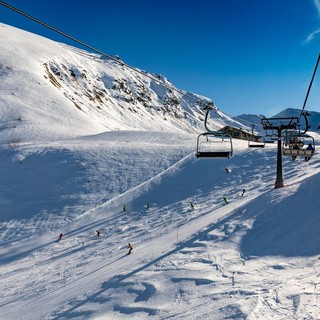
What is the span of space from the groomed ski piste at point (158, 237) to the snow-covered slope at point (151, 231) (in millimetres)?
55

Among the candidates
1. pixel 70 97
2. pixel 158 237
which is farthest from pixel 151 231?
pixel 70 97

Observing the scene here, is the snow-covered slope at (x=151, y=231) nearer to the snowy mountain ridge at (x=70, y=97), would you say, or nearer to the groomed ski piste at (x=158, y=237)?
the groomed ski piste at (x=158, y=237)

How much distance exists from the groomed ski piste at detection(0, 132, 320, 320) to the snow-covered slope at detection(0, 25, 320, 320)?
0.06 m

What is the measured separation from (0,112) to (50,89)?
652 inches

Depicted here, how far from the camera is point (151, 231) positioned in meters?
16.6

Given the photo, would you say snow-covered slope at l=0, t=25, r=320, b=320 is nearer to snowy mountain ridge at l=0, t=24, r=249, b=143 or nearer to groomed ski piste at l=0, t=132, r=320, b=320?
groomed ski piste at l=0, t=132, r=320, b=320

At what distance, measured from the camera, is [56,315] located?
8.61 metres

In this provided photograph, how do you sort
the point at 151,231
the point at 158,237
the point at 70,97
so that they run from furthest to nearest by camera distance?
the point at 70,97
the point at 151,231
the point at 158,237

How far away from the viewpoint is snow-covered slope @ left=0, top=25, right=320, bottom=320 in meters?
7.99

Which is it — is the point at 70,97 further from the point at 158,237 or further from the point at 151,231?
the point at 158,237

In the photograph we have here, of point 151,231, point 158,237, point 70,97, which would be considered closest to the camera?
point 158,237

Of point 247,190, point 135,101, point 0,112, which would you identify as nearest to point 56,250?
point 247,190

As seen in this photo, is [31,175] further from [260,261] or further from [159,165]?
[260,261]

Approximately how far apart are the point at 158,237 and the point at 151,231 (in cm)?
164
